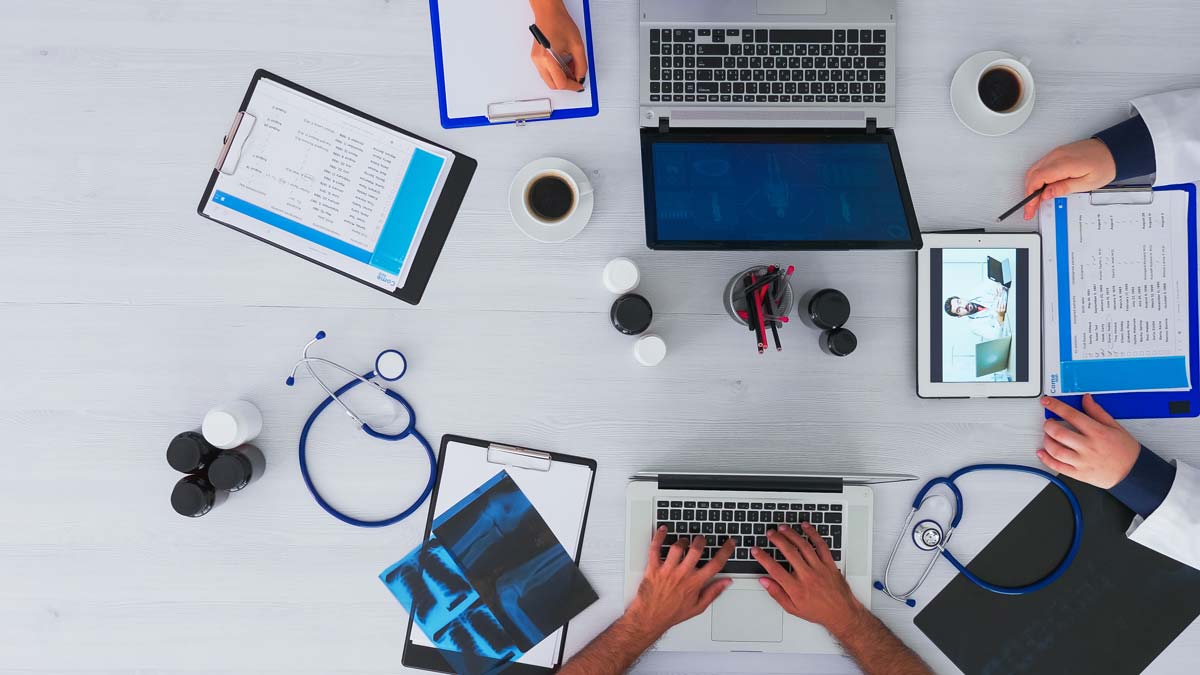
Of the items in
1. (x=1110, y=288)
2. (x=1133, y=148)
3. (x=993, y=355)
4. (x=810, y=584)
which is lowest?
(x=810, y=584)

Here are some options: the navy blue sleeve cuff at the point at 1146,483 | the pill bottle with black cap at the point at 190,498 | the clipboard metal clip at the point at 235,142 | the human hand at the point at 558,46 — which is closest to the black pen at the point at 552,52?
the human hand at the point at 558,46

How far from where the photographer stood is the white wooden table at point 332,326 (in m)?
1.24

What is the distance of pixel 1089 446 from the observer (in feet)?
3.98

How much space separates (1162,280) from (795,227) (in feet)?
2.24

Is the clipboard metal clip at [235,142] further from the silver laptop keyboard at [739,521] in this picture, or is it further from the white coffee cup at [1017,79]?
the white coffee cup at [1017,79]

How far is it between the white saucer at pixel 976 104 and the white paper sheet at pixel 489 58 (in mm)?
625

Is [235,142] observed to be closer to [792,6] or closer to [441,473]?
[441,473]

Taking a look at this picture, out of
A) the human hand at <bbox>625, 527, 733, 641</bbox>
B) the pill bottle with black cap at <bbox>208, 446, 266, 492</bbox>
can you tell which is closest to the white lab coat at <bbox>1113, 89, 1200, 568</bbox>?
the human hand at <bbox>625, 527, 733, 641</bbox>

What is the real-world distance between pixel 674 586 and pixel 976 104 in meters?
0.95

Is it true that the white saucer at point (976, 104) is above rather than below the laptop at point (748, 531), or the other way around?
above

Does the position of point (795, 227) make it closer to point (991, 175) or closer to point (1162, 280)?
point (991, 175)

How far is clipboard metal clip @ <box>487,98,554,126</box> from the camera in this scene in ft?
4.02

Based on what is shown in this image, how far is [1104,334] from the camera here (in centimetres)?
124

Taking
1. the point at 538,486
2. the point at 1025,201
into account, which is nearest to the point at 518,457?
the point at 538,486
